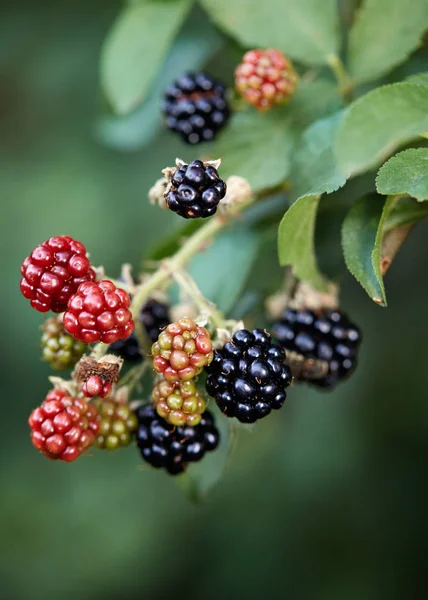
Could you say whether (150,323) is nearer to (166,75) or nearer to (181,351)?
(181,351)

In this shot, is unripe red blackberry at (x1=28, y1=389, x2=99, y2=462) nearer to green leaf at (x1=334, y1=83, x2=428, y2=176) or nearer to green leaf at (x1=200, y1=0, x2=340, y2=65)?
green leaf at (x1=334, y1=83, x2=428, y2=176)

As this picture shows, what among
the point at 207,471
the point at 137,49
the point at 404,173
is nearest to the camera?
the point at 404,173

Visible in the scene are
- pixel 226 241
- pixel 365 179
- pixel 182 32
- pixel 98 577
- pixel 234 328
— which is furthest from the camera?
pixel 98 577

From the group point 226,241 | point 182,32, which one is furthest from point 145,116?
point 226,241

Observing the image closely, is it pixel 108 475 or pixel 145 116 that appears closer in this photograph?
pixel 145 116

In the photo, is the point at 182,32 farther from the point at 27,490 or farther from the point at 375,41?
the point at 27,490

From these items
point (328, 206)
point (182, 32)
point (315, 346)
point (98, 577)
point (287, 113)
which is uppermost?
point (182, 32)

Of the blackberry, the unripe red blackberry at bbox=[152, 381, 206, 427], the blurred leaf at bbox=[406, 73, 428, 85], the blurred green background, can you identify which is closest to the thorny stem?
the blurred leaf at bbox=[406, 73, 428, 85]

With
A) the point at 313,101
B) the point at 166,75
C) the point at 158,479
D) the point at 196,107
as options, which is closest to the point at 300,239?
the point at 313,101
